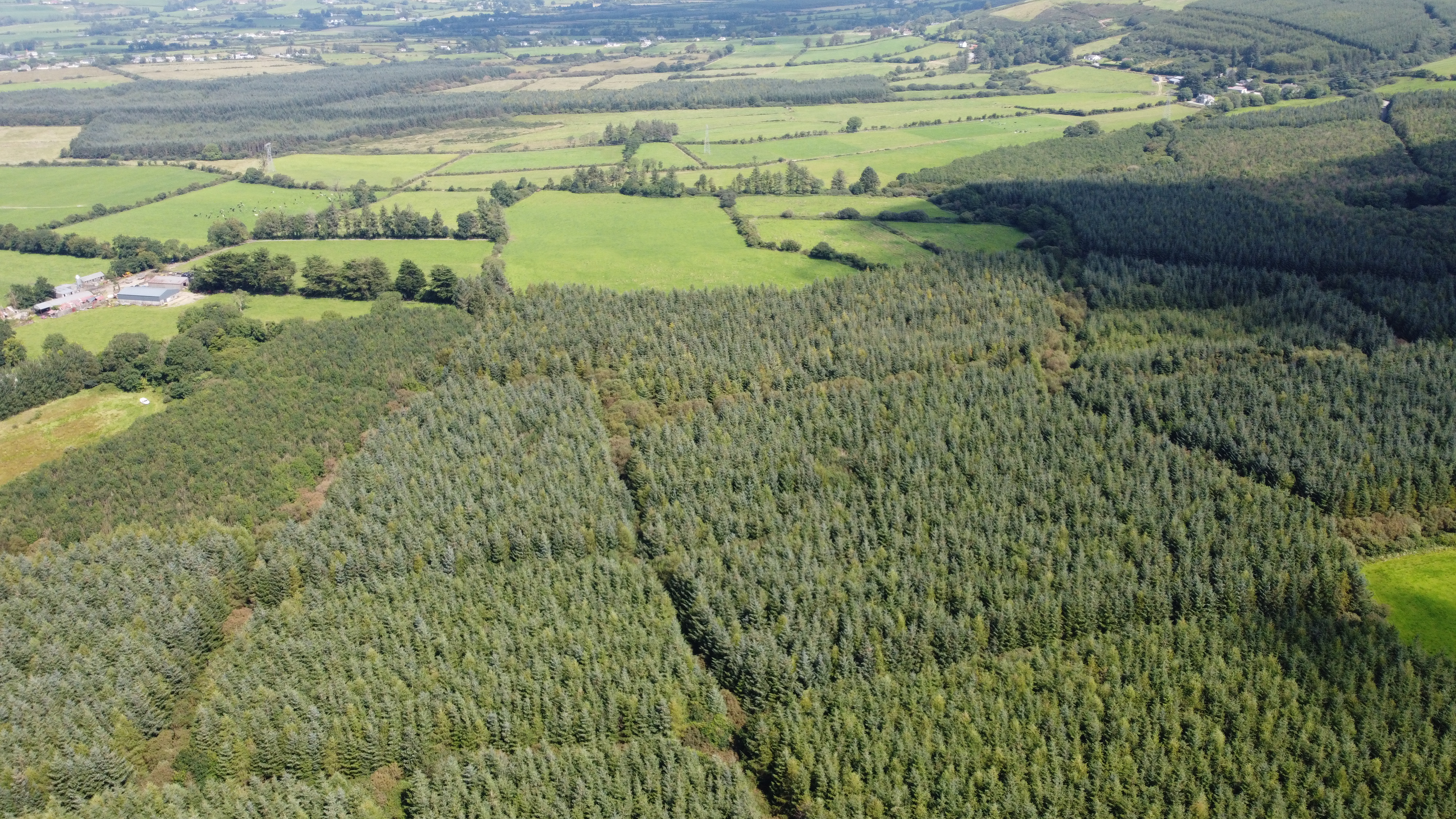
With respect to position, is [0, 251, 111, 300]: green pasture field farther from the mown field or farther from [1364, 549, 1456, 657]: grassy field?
[1364, 549, 1456, 657]: grassy field

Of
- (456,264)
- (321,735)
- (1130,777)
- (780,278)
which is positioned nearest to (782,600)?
(1130,777)

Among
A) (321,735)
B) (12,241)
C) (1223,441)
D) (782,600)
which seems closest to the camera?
(321,735)

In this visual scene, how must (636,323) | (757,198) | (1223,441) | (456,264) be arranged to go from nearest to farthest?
(1223,441) → (636,323) → (456,264) → (757,198)

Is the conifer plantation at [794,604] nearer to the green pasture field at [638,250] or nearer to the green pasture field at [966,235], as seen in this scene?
the green pasture field at [638,250]

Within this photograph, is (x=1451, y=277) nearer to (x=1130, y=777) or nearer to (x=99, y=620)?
(x=1130, y=777)

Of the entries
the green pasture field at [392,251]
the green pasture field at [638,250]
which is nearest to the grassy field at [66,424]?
the green pasture field at [392,251]

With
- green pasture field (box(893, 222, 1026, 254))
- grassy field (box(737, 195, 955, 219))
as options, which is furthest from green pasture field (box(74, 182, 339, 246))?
green pasture field (box(893, 222, 1026, 254))
